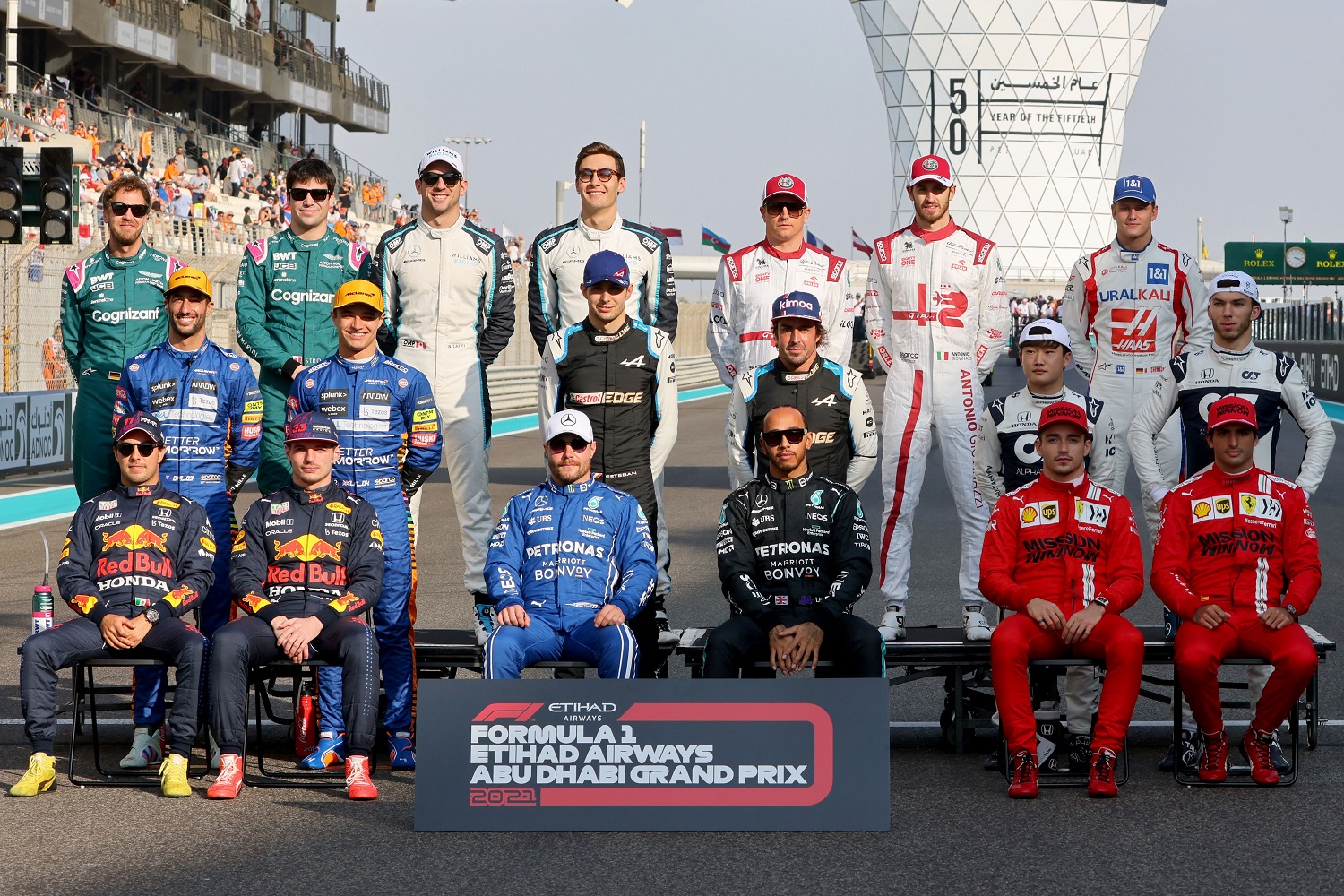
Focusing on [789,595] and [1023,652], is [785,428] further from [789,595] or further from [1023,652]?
[1023,652]

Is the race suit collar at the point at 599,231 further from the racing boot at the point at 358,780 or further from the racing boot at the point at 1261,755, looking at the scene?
the racing boot at the point at 1261,755

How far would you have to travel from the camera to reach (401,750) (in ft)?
21.0

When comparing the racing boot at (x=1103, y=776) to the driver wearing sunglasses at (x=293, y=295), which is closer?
the racing boot at (x=1103, y=776)

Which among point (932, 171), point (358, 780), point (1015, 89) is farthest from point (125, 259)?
point (1015, 89)

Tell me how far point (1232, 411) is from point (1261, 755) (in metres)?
1.36

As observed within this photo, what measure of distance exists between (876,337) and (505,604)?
8.84ft

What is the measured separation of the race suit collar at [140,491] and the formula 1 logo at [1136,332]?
4661mm

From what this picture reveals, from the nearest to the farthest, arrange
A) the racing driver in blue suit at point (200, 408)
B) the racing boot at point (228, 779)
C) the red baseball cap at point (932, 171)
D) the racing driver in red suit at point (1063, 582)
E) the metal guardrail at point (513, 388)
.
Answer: the racing boot at point (228, 779) → the racing driver in red suit at point (1063, 582) → the racing driver in blue suit at point (200, 408) → the red baseball cap at point (932, 171) → the metal guardrail at point (513, 388)

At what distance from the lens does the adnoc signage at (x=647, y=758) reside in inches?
214

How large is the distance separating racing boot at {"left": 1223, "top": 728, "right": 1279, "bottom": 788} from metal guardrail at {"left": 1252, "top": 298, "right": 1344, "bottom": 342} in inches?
1066

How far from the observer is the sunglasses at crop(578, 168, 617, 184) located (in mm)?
7629

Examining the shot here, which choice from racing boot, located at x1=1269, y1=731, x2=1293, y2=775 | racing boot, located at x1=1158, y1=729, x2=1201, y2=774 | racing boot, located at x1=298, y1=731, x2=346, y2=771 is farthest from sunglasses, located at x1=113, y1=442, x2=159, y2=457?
racing boot, located at x1=1269, y1=731, x2=1293, y2=775

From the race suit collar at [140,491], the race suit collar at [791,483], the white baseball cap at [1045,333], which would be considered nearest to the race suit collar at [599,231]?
the race suit collar at [791,483]

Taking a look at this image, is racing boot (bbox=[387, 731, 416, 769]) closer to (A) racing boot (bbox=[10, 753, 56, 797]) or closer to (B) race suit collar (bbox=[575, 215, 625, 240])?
(A) racing boot (bbox=[10, 753, 56, 797])
